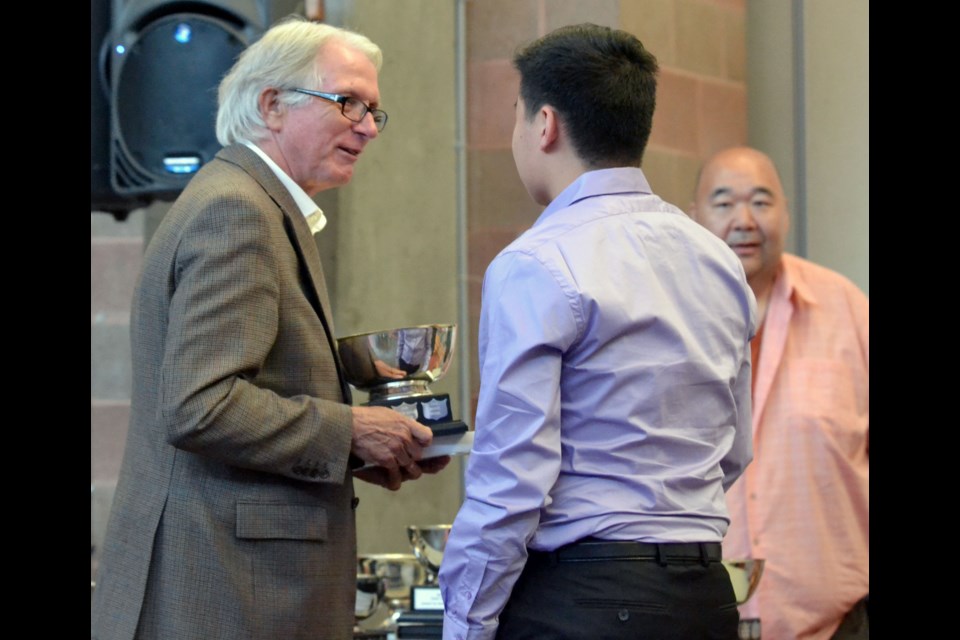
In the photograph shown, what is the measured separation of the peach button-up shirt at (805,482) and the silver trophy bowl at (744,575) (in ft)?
0.89

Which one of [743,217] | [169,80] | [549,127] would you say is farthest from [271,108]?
[743,217]

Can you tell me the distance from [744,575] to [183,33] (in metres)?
1.69

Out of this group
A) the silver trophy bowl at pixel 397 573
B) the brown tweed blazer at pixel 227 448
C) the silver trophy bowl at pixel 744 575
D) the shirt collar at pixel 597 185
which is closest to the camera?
the shirt collar at pixel 597 185

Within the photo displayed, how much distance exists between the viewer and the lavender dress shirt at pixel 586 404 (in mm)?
1647

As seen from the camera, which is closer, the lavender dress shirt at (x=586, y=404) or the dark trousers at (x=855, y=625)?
the lavender dress shirt at (x=586, y=404)

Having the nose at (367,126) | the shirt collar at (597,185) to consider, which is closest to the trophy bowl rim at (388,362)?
the nose at (367,126)

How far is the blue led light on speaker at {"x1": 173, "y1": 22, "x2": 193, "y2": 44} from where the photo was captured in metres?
3.04

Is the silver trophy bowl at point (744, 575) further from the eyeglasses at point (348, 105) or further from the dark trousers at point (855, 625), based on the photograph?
the eyeglasses at point (348, 105)

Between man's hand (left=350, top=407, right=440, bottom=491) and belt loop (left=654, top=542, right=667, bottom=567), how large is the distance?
0.58m

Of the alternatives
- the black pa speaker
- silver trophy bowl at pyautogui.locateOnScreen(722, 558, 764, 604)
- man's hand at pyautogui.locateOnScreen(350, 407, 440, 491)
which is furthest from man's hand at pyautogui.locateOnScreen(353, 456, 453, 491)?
the black pa speaker

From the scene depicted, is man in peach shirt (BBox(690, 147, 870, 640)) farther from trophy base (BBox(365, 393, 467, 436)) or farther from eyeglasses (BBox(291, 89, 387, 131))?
eyeglasses (BBox(291, 89, 387, 131))

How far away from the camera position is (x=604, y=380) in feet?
5.53

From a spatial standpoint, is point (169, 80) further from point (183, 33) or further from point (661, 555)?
point (661, 555)
